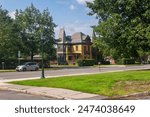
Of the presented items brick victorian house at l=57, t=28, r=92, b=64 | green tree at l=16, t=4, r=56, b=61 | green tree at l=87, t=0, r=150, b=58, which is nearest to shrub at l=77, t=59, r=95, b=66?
green tree at l=16, t=4, r=56, b=61

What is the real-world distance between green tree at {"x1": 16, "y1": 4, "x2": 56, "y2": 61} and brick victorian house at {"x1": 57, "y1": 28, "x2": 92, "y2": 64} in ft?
101

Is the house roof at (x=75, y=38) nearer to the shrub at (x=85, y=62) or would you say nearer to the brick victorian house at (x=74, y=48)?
the brick victorian house at (x=74, y=48)

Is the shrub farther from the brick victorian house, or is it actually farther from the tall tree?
the brick victorian house

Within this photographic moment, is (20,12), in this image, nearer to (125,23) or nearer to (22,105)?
(125,23)

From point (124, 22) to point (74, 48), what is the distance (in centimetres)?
8614

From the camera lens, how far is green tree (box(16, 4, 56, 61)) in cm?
7550

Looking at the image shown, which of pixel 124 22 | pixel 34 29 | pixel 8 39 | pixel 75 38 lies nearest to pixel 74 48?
pixel 75 38

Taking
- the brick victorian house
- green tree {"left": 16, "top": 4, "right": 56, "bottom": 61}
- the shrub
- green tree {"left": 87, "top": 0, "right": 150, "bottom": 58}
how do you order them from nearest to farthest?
green tree {"left": 87, "top": 0, "right": 150, "bottom": 58}, green tree {"left": 16, "top": 4, "right": 56, "bottom": 61}, the shrub, the brick victorian house

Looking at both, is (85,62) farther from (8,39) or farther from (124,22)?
(124,22)

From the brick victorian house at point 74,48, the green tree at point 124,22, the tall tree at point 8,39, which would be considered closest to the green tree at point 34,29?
the tall tree at point 8,39

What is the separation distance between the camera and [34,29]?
77.1 meters

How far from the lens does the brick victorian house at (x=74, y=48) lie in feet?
357

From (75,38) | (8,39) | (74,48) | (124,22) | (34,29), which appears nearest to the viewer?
(124,22)

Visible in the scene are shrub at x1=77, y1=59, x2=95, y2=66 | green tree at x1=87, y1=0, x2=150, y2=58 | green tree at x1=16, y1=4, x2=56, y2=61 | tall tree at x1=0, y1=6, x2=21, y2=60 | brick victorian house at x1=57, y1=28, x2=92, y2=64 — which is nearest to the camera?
green tree at x1=87, y1=0, x2=150, y2=58
